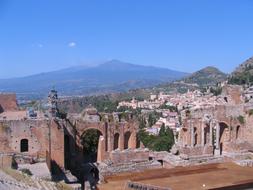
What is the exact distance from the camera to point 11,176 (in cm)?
1992

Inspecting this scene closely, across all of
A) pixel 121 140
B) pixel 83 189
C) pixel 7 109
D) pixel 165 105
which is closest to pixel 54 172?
pixel 83 189

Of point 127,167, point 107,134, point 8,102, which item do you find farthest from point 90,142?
point 127,167

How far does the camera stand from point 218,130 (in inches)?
1356

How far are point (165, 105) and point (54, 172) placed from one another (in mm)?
87291

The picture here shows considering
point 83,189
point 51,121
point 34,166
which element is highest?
point 51,121

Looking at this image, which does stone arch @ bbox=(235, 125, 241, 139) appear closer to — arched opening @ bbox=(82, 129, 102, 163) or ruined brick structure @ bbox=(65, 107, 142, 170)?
ruined brick structure @ bbox=(65, 107, 142, 170)

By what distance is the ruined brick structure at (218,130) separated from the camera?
33.2 meters

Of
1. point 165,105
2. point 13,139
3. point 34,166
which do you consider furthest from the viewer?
point 165,105

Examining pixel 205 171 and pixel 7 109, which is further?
pixel 7 109

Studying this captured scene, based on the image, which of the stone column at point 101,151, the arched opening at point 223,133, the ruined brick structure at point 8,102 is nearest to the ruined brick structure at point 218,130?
the arched opening at point 223,133

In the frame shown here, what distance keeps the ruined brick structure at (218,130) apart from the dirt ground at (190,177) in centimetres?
301

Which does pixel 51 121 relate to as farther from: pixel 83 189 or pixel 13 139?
pixel 83 189

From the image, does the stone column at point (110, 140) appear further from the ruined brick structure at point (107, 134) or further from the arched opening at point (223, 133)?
the arched opening at point (223, 133)

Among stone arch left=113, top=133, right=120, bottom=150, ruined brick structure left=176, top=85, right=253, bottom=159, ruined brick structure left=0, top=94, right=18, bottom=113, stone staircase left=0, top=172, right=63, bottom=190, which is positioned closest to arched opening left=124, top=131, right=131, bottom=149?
stone arch left=113, top=133, right=120, bottom=150
